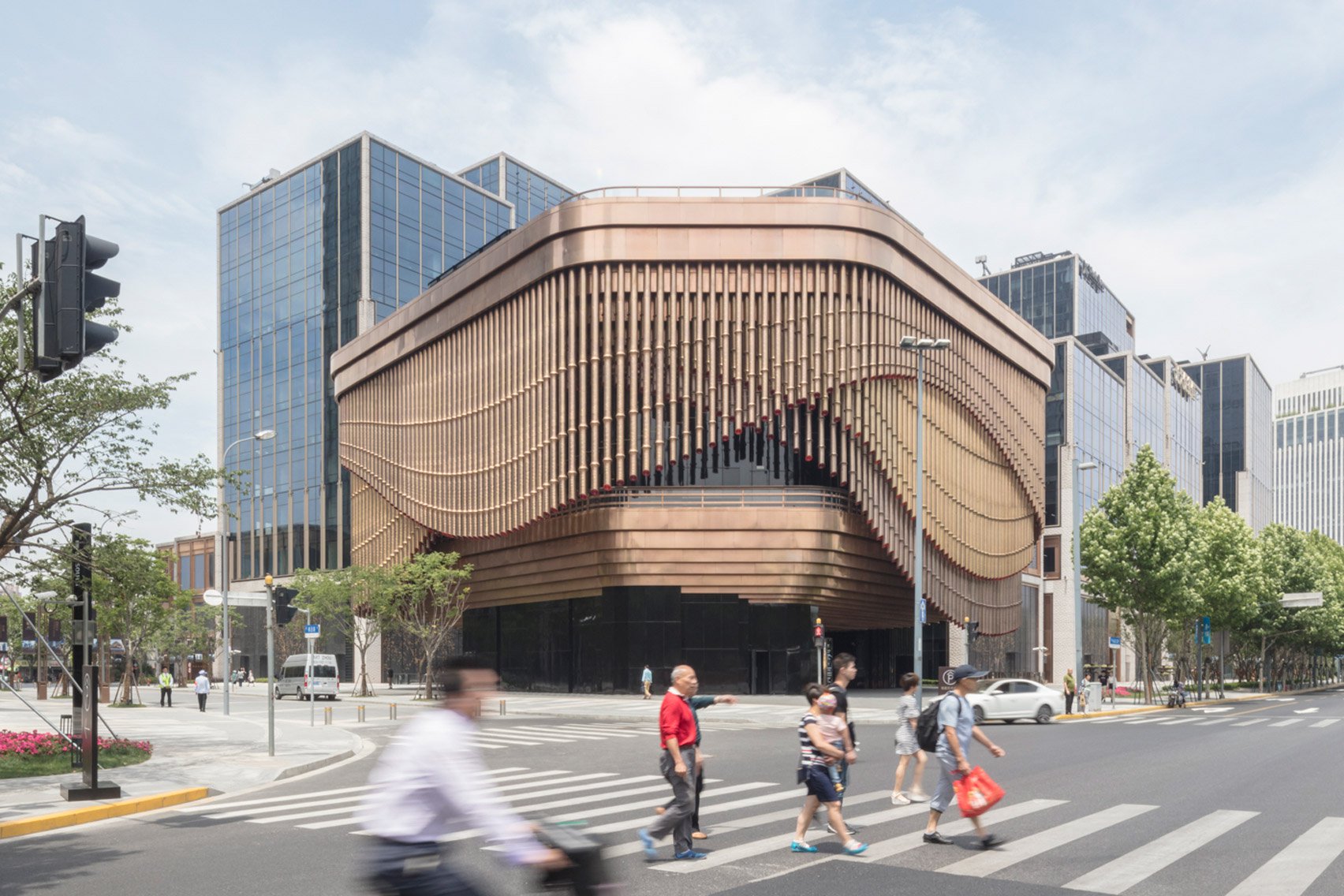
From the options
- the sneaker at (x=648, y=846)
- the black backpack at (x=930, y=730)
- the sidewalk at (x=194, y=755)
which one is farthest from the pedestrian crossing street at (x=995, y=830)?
the sidewalk at (x=194, y=755)

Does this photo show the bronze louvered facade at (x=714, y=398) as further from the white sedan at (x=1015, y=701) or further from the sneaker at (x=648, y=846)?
the sneaker at (x=648, y=846)

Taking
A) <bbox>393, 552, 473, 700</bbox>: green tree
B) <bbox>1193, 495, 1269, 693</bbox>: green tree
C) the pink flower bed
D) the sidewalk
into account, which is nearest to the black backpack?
the sidewalk

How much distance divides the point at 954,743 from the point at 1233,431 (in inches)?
6254

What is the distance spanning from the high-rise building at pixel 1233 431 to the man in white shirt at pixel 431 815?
161 meters

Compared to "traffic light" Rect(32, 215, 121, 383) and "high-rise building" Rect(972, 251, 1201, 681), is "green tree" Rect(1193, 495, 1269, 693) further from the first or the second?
"traffic light" Rect(32, 215, 121, 383)

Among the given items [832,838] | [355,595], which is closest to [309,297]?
[355,595]

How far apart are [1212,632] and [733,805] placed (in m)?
52.4

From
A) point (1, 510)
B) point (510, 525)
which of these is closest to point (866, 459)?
point (510, 525)

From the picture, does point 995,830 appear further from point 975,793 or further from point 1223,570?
point 1223,570

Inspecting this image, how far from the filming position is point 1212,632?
5891 centimetres

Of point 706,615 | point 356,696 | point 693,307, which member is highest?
point 693,307

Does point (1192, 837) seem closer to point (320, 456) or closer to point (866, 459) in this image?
point (866, 459)

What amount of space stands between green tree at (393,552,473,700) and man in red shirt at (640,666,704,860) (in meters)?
42.0

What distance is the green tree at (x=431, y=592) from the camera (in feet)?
176
